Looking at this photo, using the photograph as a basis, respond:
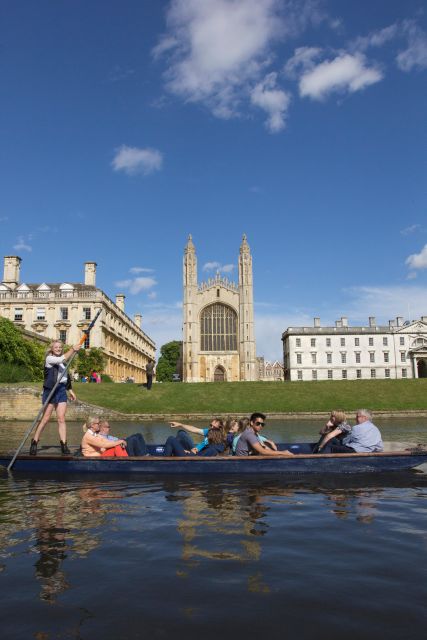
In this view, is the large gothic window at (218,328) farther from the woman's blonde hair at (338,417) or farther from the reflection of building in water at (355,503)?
the reflection of building in water at (355,503)

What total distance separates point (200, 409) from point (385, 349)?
63.1 m

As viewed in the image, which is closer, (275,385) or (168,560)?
(168,560)

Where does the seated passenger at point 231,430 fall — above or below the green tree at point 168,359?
below

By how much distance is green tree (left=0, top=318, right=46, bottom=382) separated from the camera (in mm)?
44531

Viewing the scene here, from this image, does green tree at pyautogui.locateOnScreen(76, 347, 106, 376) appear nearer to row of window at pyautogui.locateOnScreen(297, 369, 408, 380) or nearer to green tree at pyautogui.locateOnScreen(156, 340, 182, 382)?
row of window at pyautogui.locateOnScreen(297, 369, 408, 380)

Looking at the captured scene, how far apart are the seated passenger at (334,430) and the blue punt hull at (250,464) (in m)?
0.65

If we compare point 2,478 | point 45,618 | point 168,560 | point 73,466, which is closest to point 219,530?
point 168,560

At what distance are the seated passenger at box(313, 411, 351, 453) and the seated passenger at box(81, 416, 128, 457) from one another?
4636 millimetres

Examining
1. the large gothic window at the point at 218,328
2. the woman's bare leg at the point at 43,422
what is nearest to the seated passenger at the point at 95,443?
the woman's bare leg at the point at 43,422

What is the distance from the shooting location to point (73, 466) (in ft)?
35.6

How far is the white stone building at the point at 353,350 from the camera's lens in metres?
90.9

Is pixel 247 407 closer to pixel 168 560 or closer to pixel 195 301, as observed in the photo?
pixel 168 560

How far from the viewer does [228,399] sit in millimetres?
41344

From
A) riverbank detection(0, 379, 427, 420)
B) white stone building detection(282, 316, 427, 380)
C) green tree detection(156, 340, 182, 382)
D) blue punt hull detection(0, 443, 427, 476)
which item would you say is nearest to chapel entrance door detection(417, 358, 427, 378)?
white stone building detection(282, 316, 427, 380)
